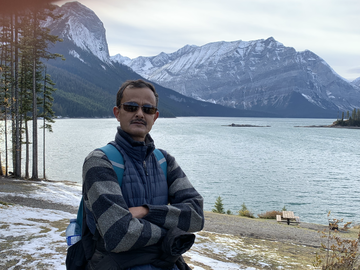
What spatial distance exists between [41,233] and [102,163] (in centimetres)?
562

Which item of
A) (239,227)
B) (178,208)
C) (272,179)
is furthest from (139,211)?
(272,179)

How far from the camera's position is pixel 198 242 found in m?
8.84

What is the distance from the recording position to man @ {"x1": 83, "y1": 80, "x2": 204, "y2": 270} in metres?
2.22

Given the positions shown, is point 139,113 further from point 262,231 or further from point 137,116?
point 262,231

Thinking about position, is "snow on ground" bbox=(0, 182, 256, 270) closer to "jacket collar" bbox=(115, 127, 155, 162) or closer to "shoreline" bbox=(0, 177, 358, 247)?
"jacket collar" bbox=(115, 127, 155, 162)

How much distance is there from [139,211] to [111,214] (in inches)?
9.2

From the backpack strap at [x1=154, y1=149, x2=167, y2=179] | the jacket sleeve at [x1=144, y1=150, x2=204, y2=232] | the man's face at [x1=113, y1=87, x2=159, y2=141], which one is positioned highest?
the man's face at [x1=113, y1=87, x2=159, y2=141]

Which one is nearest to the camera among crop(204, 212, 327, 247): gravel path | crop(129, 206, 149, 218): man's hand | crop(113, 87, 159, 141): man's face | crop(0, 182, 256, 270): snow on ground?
crop(129, 206, 149, 218): man's hand

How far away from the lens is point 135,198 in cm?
245

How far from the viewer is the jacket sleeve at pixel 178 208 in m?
2.40

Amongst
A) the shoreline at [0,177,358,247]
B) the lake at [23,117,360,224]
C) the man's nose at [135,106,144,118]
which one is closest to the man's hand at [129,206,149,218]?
the man's nose at [135,106,144,118]

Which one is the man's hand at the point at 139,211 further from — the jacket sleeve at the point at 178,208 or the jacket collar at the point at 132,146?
the jacket collar at the point at 132,146

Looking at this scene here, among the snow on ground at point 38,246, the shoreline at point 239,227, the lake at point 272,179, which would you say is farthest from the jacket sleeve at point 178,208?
the lake at point 272,179

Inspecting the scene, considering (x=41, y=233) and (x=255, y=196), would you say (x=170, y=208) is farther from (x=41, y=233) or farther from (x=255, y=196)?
(x=255, y=196)
